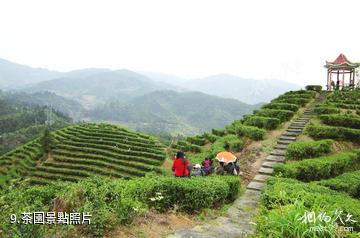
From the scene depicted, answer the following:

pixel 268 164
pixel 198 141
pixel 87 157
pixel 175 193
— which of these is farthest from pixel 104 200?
pixel 87 157

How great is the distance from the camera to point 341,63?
28.9 m

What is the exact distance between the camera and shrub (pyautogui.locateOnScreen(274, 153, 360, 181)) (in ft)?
35.0

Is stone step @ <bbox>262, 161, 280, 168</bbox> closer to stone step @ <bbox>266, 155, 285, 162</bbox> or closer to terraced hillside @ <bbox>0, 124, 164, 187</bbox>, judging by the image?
stone step @ <bbox>266, 155, 285, 162</bbox>

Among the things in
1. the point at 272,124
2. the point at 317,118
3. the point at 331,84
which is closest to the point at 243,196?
the point at 272,124

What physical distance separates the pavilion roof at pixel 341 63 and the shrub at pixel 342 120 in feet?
46.4

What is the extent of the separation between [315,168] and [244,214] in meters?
4.21

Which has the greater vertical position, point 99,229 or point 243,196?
point 99,229

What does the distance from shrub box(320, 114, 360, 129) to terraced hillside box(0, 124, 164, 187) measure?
21.1 meters

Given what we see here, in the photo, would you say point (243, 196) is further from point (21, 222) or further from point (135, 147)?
point (135, 147)

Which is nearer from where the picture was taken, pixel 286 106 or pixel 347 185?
pixel 347 185

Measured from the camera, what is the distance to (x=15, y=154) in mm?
49375

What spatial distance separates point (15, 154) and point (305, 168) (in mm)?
48944

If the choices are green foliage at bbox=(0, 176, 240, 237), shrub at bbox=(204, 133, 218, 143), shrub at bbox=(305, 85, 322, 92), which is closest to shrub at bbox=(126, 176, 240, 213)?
green foliage at bbox=(0, 176, 240, 237)

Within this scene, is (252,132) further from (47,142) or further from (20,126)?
(20,126)
